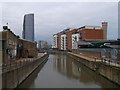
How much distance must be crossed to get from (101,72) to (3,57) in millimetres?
13883

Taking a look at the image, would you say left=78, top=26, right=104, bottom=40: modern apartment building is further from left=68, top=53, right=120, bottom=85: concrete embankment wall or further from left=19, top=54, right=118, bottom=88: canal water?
left=68, top=53, right=120, bottom=85: concrete embankment wall

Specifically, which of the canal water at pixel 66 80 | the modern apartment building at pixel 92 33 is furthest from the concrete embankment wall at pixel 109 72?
the modern apartment building at pixel 92 33

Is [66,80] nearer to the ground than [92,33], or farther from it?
nearer to the ground

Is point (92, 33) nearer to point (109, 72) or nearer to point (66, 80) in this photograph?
point (109, 72)

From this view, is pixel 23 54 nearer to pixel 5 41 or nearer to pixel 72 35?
pixel 5 41

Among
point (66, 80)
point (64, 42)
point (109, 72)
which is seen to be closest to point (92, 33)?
point (64, 42)

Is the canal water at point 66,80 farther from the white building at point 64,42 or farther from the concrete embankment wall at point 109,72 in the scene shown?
the white building at point 64,42

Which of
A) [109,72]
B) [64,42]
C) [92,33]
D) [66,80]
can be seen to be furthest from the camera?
[64,42]

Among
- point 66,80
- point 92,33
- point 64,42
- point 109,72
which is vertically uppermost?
point 92,33

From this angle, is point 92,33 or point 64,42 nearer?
point 92,33

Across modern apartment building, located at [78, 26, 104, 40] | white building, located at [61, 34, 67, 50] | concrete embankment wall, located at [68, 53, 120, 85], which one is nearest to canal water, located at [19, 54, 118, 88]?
concrete embankment wall, located at [68, 53, 120, 85]

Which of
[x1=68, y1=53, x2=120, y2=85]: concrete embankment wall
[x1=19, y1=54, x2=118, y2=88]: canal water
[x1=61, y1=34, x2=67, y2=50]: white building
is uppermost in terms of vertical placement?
[x1=61, y1=34, x2=67, y2=50]: white building

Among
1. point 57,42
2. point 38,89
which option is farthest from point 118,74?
point 57,42

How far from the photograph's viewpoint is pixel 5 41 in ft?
66.6
